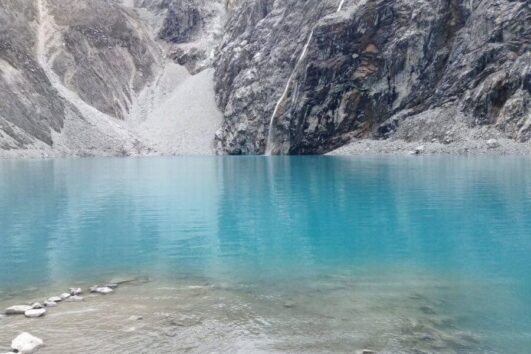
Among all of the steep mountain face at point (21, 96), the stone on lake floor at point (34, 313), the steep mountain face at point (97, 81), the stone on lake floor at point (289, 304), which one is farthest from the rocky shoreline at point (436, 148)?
the stone on lake floor at point (34, 313)

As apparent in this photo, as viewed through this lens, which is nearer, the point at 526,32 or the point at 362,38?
the point at 526,32

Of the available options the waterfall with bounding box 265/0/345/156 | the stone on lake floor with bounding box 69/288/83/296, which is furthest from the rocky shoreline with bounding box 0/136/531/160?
the stone on lake floor with bounding box 69/288/83/296

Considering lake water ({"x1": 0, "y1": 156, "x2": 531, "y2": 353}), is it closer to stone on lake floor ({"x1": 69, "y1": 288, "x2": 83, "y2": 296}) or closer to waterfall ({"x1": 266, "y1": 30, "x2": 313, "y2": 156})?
stone on lake floor ({"x1": 69, "y1": 288, "x2": 83, "y2": 296})

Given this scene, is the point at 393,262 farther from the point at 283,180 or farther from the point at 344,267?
the point at 283,180

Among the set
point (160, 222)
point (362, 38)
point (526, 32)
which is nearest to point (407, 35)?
point (362, 38)

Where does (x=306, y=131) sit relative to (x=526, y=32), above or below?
below
